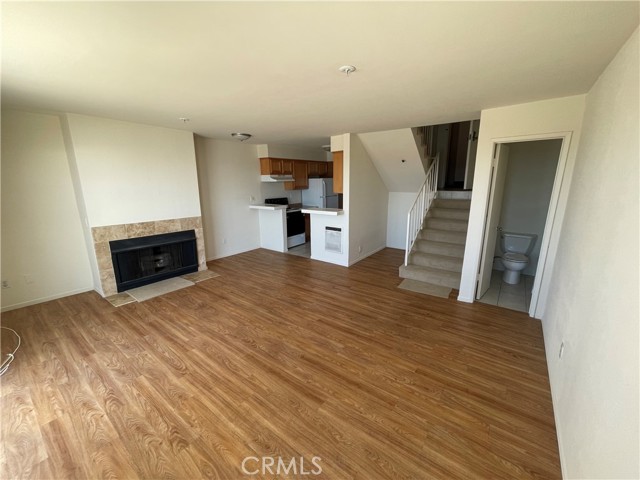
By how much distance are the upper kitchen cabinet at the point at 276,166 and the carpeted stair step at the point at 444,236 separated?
3.37m

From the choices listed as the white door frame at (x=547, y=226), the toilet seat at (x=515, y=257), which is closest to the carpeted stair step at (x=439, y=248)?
the toilet seat at (x=515, y=257)

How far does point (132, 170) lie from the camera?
12.5 feet

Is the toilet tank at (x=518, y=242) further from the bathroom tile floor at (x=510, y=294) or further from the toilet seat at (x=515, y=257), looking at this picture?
the bathroom tile floor at (x=510, y=294)

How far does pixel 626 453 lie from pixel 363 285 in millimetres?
3174

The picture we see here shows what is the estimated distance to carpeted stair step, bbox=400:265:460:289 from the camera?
3897mm

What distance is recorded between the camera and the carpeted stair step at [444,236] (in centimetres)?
433

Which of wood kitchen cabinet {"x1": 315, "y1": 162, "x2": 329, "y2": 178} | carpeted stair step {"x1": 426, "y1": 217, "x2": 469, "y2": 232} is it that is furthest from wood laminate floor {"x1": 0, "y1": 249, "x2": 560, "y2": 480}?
wood kitchen cabinet {"x1": 315, "y1": 162, "x2": 329, "y2": 178}

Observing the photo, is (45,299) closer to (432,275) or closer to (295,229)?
(295,229)

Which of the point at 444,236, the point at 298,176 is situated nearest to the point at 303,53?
the point at 444,236

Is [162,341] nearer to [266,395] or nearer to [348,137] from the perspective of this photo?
[266,395]

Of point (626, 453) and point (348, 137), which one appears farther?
point (348, 137)

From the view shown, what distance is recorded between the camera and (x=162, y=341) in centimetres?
271

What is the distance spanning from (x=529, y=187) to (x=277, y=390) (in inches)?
186

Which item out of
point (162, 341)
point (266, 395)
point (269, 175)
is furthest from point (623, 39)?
point (269, 175)
